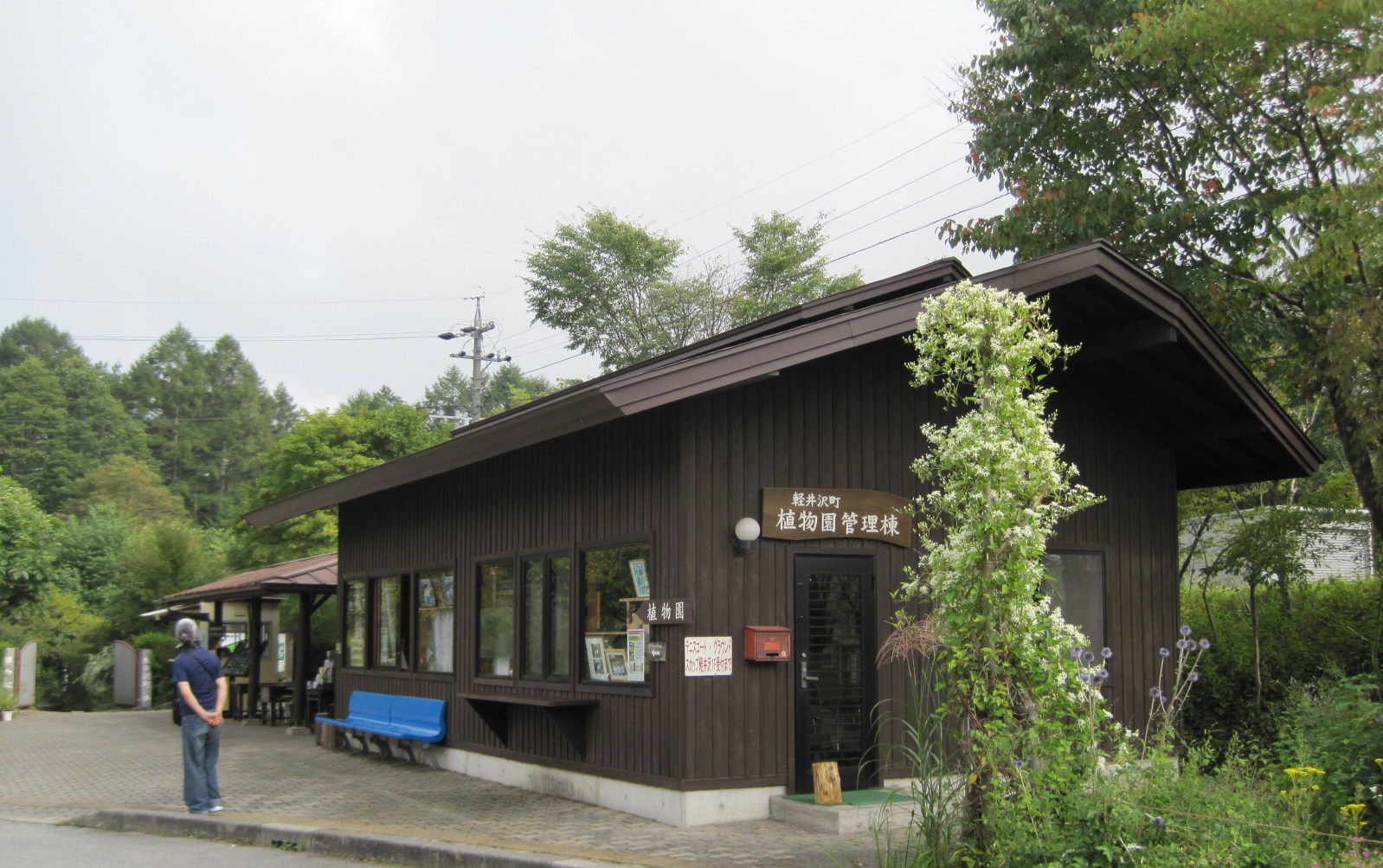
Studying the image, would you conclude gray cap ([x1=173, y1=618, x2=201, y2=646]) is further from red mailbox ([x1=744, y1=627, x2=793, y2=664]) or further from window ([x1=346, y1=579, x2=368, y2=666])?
window ([x1=346, y1=579, x2=368, y2=666])

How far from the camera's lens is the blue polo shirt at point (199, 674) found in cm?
1073

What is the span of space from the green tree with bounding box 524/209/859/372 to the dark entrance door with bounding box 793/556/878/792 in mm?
23681

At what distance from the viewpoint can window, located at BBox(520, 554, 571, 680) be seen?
1158 cm

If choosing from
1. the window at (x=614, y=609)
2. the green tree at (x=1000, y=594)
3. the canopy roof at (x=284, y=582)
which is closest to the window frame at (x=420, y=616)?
the window at (x=614, y=609)

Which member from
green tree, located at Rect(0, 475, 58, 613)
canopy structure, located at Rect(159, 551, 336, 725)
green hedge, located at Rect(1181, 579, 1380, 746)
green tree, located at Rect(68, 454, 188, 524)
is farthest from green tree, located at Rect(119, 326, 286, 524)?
green hedge, located at Rect(1181, 579, 1380, 746)

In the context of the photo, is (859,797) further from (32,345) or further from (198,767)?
(32,345)

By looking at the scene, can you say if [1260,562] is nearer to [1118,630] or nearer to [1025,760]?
[1118,630]

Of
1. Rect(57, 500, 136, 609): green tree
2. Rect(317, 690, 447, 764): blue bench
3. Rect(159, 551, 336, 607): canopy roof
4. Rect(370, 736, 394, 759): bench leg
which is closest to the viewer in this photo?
Rect(317, 690, 447, 764): blue bench

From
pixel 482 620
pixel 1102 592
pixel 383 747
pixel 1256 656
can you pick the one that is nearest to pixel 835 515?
pixel 1102 592

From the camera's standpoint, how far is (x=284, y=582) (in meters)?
19.1

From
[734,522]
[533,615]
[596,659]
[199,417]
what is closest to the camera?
[734,522]

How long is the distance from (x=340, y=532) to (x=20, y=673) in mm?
12627

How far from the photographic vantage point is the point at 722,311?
33.9m

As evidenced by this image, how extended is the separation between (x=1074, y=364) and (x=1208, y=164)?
4.65 m
